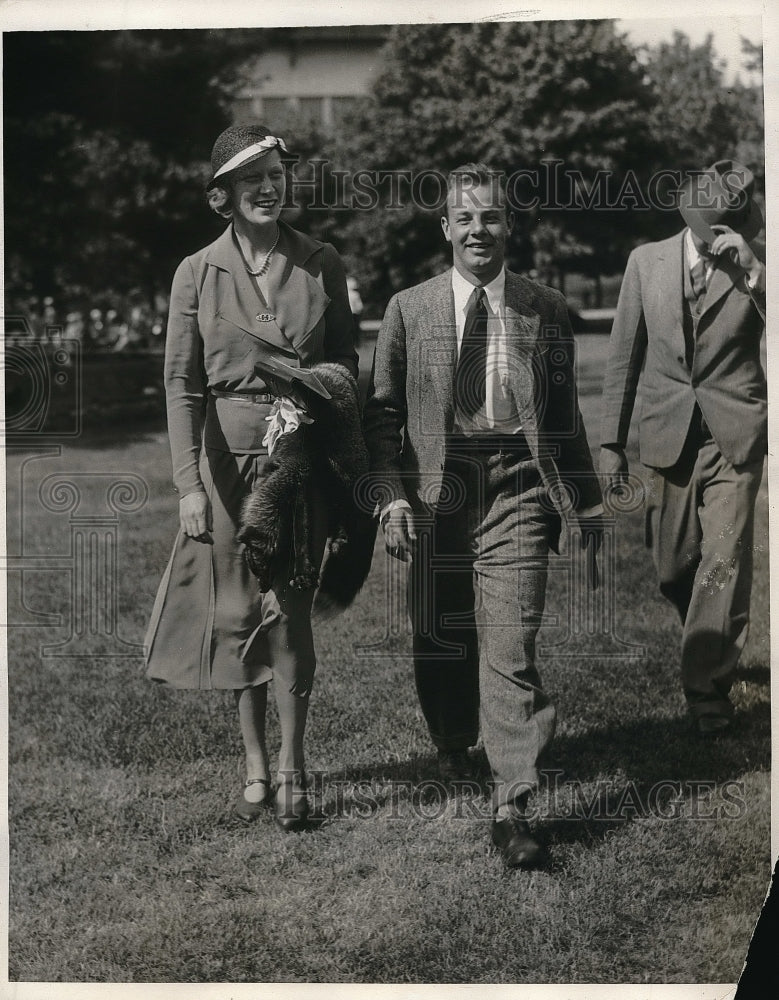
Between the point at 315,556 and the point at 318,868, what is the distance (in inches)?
45.4

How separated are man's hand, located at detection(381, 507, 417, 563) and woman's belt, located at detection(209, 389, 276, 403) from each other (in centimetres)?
61

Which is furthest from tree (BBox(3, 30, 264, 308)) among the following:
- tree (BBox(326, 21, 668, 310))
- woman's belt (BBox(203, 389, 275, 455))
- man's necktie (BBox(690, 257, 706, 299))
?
man's necktie (BBox(690, 257, 706, 299))

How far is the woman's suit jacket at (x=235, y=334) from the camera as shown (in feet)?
15.8

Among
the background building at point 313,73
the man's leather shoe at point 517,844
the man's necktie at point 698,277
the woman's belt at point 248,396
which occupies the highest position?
the background building at point 313,73

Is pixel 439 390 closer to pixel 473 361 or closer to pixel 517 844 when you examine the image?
pixel 473 361

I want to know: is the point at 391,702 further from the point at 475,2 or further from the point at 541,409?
the point at 475,2

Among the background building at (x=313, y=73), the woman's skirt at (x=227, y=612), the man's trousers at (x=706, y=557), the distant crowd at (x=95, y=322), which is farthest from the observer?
the distant crowd at (x=95, y=322)

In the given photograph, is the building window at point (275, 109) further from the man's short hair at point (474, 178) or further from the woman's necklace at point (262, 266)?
the man's short hair at point (474, 178)

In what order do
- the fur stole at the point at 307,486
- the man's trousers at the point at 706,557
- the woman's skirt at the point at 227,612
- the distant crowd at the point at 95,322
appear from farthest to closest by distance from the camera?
1. the distant crowd at the point at 95,322
2. the man's trousers at the point at 706,557
3. the woman's skirt at the point at 227,612
4. the fur stole at the point at 307,486

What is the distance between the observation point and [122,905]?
4.93m

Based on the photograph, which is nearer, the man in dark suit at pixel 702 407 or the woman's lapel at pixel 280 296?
the woman's lapel at pixel 280 296

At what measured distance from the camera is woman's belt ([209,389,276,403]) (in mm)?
4816
